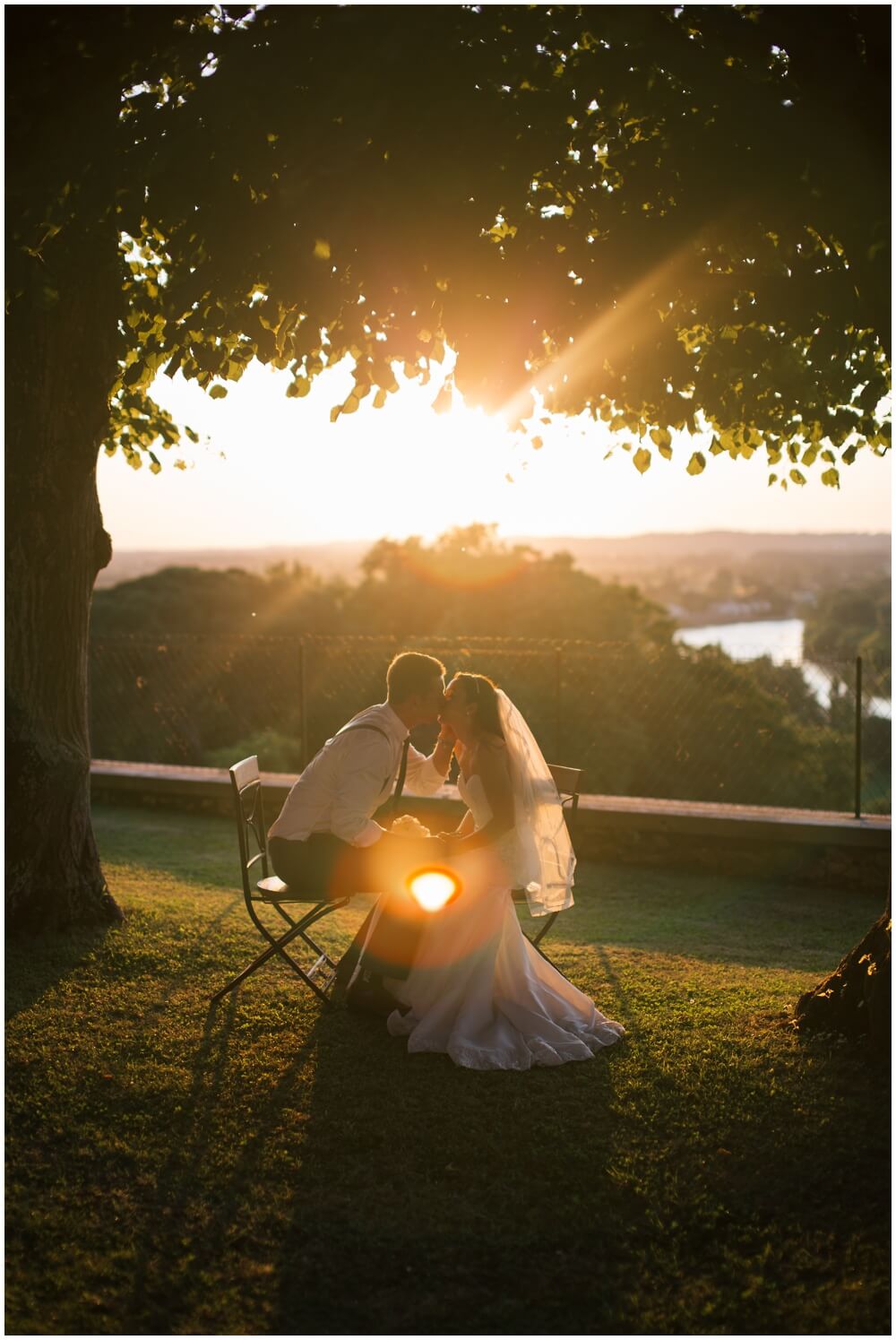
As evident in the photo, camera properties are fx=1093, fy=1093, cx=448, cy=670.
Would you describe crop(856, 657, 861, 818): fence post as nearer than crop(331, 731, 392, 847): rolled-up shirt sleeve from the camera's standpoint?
No

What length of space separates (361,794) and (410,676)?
0.64 meters

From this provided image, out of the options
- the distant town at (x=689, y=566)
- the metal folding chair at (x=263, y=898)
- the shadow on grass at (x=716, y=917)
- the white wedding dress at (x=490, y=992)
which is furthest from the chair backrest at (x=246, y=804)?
the distant town at (x=689, y=566)

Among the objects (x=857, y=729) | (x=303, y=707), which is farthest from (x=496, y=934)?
(x=303, y=707)

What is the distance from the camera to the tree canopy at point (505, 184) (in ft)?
15.7

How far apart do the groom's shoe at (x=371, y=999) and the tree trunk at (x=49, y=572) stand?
209cm

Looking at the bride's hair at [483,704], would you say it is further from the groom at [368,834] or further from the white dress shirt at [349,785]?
the white dress shirt at [349,785]

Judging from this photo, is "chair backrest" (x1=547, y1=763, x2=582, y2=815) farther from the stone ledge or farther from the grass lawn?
the stone ledge

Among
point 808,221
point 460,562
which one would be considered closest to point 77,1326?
point 808,221

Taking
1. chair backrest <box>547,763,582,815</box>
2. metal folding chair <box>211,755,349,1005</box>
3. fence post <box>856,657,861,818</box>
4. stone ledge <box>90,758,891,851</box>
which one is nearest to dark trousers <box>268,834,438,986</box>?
metal folding chair <box>211,755,349,1005</box>

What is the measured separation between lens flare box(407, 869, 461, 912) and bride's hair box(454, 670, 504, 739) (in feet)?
2.43

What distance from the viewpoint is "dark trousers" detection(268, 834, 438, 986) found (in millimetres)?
5273

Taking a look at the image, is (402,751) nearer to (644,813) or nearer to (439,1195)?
(439,1195)

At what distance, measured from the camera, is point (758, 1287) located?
10.7 feet

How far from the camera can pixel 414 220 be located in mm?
5098
